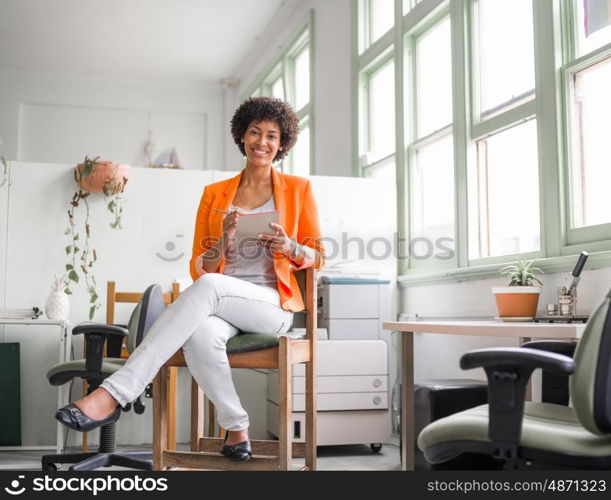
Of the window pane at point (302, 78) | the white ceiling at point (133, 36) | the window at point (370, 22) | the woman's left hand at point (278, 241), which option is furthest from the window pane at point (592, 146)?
the white ceiling at point (133, 36)

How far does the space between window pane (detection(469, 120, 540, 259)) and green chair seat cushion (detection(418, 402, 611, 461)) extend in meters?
1.58

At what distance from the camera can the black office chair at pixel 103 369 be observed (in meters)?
2.70

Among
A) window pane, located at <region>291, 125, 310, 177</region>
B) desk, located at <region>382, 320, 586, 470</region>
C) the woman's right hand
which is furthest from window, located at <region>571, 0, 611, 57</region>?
window pane, located at <region>291, 125, 310, 177</region>

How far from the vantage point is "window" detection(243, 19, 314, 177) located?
234 inches

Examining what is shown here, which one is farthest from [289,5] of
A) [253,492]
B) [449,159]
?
[253,492]

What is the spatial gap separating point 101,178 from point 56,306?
708 mm

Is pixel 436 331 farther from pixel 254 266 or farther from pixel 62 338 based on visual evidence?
pixel 62 338

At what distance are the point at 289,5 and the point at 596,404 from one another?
18.0 ft

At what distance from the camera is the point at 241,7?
6.34 metres

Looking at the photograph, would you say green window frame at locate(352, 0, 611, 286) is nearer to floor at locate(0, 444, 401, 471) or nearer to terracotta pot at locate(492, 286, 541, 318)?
terracotta pot at locate(492, 286, 541, 318)

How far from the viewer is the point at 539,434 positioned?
140 centimetres

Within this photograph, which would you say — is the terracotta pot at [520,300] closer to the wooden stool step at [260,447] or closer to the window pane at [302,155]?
the wooden stool step at [260,447]

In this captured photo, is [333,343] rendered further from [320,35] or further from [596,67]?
[320,35]

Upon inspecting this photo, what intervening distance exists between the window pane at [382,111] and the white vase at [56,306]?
2181mm
